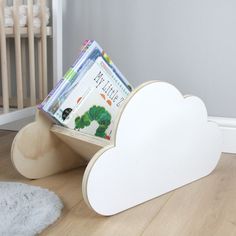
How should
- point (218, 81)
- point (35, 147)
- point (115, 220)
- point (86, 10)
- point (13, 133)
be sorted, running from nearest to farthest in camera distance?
point (115, 220), point (35, 147), point (218, 81), point (86, 10), point (13, 133)

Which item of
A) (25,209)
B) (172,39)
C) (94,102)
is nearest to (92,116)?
(94,102)

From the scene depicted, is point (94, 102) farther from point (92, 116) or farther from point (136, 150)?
point (136, 150)

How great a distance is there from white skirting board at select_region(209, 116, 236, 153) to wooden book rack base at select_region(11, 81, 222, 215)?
0.22 meters

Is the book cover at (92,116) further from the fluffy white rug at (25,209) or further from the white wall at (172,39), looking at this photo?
the white wall at (172,39)

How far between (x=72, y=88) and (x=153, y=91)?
0.22 meters

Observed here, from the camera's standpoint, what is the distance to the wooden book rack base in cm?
85

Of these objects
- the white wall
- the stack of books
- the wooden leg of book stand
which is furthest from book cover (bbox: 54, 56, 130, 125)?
the white wall

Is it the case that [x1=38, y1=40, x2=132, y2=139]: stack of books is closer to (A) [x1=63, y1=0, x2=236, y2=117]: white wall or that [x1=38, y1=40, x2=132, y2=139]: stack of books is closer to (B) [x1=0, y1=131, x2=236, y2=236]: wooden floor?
(B) [x1=0, y1=131, x2=236, y2=236]: wooden floor

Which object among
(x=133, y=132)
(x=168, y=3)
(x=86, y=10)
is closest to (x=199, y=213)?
Result: (x=133, y=132)

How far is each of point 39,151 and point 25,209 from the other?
26 cm

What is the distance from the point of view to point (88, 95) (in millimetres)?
1031

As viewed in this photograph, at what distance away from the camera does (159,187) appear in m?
0.97

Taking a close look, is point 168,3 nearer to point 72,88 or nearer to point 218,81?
point 218,81

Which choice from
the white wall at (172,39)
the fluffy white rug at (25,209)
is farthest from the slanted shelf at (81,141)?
the white wall at (172,39)
